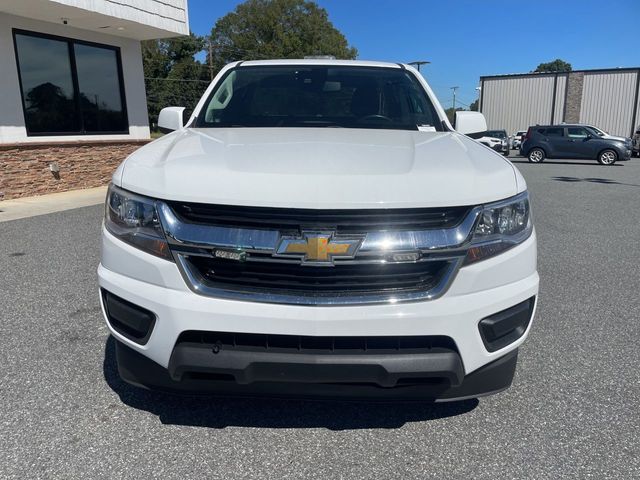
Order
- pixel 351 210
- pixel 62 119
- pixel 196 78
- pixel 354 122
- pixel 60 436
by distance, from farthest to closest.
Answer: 1. pixel 196 78
2. pixel 62 119
3. pixel 354 122
4. pixel 60 436
5. pixel 351 210

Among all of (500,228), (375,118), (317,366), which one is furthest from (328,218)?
(375,118)

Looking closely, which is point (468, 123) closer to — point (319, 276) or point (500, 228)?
point (500, 228)

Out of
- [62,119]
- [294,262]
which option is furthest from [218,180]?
[62,119]

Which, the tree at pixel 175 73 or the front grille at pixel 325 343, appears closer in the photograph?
the front grille at pixel 325 343

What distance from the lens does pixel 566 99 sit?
37438mm

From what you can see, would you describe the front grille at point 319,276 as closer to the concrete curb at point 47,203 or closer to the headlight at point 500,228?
the headlight at point 500,228

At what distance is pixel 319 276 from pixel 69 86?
1092cm

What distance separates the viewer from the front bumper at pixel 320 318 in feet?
5.91

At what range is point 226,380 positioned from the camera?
1914 millimetres

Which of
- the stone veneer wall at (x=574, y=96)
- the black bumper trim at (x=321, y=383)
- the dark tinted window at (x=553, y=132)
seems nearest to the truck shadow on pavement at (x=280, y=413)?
the black bumper trim at (x=321, y=383)

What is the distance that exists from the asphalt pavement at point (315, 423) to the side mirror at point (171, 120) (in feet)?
4.65

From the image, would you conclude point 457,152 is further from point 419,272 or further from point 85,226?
point 85,226

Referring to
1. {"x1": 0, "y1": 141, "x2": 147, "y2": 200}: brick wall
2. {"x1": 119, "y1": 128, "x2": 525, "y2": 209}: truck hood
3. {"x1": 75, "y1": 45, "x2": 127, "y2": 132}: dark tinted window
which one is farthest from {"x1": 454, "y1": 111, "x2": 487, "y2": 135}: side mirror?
{"x1": 75, "y1": 45, "x2": 127, "y2": 132}: dark tinted window

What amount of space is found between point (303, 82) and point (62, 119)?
903 cm
